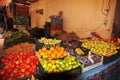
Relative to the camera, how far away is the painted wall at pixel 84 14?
4.04 metres

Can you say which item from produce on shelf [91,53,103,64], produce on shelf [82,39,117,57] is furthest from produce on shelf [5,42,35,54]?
produce on shelf [91,53,103,64]

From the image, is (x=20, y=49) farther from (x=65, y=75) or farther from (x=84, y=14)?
(x=84, y=14)

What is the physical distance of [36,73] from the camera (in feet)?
7.15

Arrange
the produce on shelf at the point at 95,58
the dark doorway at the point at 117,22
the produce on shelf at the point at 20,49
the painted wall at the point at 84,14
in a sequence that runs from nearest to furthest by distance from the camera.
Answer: the produce on shelf at the point at 95,58 < the produce on shelf at the point at 20,49 < the dark doorway at the point at 117,22 < the painted wall at the point at 84,14

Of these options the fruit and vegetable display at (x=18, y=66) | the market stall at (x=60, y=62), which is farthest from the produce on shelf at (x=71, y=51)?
the fruit and vegetable display at (x=18, y=66)

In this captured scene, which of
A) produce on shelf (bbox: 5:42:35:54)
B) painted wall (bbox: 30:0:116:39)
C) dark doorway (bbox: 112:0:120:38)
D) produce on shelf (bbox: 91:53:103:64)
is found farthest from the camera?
painted wall (bbox: 30:0:116:39)

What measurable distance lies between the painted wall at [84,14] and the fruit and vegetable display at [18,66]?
7.28ft

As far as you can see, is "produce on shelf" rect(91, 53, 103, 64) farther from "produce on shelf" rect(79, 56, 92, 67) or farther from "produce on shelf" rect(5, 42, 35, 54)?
"produce on shelf" rect(5, 42, 35, 54)

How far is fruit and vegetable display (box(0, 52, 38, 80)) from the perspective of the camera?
2119 mm

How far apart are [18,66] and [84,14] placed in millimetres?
2947

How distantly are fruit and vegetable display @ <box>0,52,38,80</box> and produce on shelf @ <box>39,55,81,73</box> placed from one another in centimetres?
16

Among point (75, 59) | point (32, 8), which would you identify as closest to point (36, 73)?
point (75, 59)

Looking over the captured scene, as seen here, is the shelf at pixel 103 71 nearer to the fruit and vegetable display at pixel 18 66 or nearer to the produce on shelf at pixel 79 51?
the produce on shelf at pixel 79 51

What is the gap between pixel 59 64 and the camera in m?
2.28
